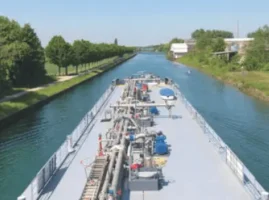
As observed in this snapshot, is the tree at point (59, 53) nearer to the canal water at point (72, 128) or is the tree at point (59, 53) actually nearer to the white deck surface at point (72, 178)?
the canal water at point (72, 128)

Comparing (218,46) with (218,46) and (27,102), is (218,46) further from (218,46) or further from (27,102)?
(27,102)

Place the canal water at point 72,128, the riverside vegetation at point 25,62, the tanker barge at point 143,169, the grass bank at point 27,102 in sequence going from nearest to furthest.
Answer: the tanker barge at point 143,169 → the canal water at point 72,128 → the grass bank at point 27,102 → the riverside vegetation at point 25,62

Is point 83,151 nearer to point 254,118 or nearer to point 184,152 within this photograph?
point 184,152

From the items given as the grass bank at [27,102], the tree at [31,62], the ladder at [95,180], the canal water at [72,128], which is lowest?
the canal water at [72,128]

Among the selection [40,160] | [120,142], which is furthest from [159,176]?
[40,160]

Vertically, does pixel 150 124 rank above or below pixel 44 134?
above

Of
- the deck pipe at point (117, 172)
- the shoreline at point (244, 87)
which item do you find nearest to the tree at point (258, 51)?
the shoreline at point (244, 87)

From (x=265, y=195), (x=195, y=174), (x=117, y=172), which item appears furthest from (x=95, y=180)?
(x=265, y=195)

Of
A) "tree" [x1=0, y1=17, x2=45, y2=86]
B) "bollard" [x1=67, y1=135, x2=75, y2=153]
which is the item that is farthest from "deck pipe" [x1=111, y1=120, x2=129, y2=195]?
"tree" [x1=0, y1=17, x2=45, y2=86]
